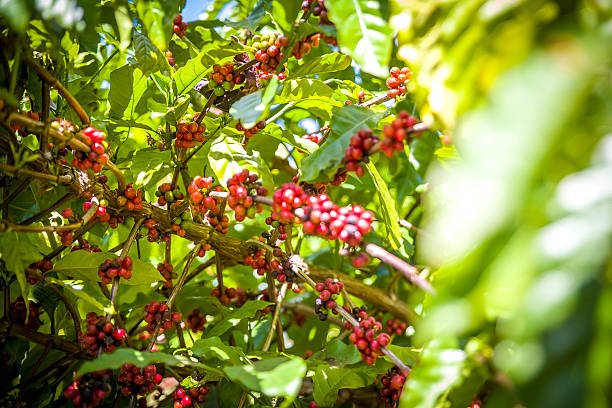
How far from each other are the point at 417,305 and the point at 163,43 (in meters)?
1.41

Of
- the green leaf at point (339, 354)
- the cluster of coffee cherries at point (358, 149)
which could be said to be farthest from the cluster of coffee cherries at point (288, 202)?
Result: the green leaf at point (339, 354)

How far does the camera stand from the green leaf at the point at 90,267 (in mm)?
1514

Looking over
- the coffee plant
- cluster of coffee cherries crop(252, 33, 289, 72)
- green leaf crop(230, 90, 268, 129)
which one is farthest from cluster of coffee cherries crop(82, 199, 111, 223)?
cluster of coffee cherries crop(252, 33, 289, 72)

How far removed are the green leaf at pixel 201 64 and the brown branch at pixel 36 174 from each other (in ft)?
1.98

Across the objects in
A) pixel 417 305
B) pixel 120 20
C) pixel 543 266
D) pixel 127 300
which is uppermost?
pixel 120 20

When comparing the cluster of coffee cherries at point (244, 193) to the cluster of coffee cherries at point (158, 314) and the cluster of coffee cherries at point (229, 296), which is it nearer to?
the cluster of coffee cherries at point (158, 314)

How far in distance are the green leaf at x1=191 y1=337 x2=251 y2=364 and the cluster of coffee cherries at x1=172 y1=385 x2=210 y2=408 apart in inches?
5.7

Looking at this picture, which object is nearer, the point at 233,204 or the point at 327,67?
the point at 233,204

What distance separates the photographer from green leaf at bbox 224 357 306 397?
0.98m

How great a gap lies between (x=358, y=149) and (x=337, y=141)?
173mm

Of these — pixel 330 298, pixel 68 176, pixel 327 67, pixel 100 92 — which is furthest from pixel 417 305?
pixel 100 92

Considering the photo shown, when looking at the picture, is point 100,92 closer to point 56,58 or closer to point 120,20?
point 56,58

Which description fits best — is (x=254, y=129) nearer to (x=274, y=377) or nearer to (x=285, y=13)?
(x=285, y=13)

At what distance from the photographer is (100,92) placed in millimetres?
2332
